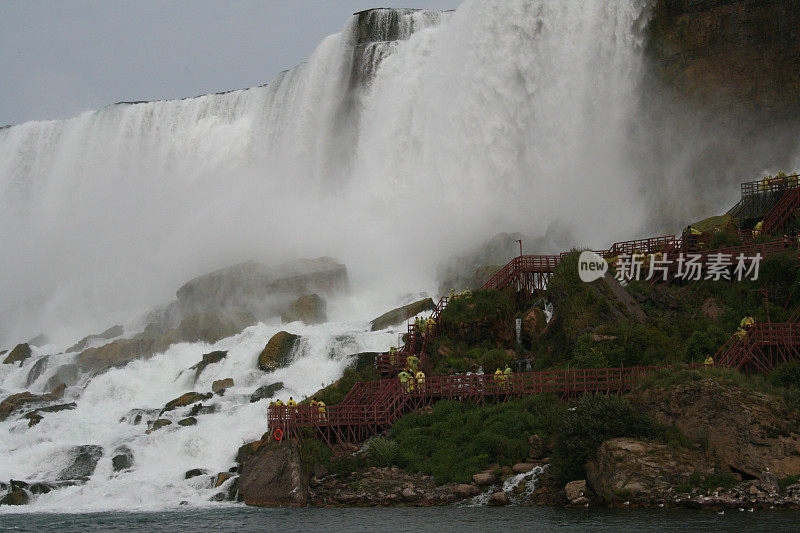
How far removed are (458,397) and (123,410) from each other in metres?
18.1

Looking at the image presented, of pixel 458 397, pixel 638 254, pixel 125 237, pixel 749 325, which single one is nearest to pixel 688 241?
pixel 638 254

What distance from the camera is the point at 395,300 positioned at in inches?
2259

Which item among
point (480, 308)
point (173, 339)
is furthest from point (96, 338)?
point (480, 308)

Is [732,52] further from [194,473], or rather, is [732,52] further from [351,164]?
[194,473]

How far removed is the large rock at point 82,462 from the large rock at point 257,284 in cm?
2434

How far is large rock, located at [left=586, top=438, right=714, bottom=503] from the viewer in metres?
24.3

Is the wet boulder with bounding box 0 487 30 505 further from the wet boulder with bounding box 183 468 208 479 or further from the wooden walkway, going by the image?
the wooden walkway

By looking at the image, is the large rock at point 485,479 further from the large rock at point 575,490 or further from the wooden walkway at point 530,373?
the wooden walkway at point 530,373

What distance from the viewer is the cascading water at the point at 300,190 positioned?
42.0 meters

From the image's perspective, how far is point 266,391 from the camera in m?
40.9

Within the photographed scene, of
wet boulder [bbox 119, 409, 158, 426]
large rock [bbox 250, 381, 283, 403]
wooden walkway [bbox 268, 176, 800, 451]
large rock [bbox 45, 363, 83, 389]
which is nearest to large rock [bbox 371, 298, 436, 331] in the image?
wooden walkway [bbox 268, 176, 800, 451]

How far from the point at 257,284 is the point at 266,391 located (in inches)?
855

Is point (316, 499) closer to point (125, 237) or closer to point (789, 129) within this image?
point (789, 129)

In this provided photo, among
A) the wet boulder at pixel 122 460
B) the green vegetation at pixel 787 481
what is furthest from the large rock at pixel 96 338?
the green vegetation at pixel 787 481
